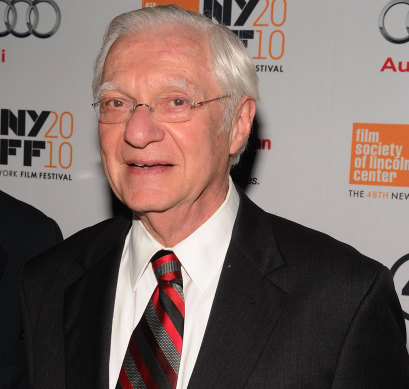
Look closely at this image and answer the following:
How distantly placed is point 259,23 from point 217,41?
1.30 meters

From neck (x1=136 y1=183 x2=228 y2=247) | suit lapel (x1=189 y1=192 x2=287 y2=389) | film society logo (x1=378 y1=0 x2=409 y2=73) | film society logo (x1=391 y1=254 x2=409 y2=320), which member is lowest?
film society logo (x1=391 y1=254 x2=409 y2=320)

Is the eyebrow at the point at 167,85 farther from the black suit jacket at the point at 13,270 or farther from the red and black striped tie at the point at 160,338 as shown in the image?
the black suit jacket at the point at 13,270

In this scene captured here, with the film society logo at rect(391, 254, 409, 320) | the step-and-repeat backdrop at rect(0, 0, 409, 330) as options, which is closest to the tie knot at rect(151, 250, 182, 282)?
the step-and-repeat backdrop at rect(0, 0, 409, 330)

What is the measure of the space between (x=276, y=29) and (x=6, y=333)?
171 cm

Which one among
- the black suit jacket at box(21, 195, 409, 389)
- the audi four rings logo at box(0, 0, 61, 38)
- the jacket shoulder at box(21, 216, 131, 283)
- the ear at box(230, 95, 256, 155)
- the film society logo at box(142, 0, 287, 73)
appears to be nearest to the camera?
the black suit jacket at box(21, 195, 409, 389)

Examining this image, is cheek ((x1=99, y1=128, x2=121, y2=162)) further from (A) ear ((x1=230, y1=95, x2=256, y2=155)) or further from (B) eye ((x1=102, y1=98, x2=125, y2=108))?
(A) ear ((x1=230, y1=95, x2=256, y2=155))

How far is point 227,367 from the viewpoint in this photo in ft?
4.86

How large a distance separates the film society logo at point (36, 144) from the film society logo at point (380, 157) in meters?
1.39

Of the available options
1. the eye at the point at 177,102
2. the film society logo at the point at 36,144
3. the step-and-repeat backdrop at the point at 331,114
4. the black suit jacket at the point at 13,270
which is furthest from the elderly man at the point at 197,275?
the film society logo at the point at 36,144

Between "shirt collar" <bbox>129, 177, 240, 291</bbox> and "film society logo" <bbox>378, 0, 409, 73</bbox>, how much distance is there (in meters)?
1.31

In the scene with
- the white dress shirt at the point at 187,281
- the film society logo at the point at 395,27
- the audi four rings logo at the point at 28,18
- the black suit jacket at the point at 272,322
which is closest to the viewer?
the black suit jacket at the point at 272,322

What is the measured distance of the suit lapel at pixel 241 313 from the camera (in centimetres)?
148

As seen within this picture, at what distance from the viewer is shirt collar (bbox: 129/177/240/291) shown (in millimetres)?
1627

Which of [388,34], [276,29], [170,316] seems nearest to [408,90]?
[388,34]
